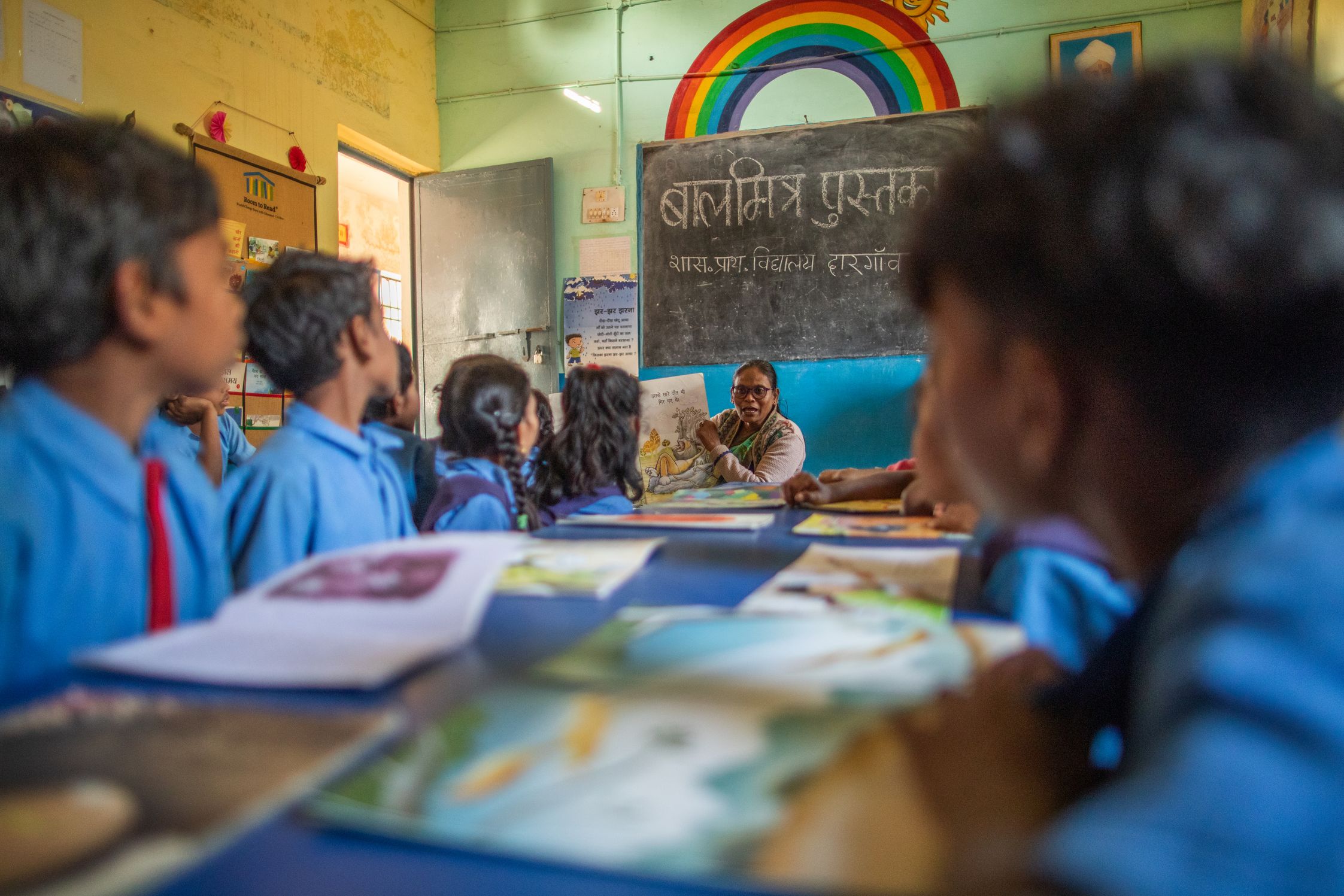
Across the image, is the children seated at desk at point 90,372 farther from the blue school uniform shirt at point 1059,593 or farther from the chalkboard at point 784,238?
the chalkboard at point 784,238

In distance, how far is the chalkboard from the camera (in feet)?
12.3

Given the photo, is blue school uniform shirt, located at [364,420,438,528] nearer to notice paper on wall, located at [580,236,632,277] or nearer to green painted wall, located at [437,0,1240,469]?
green painted wall, located at [437,0,1240,469]

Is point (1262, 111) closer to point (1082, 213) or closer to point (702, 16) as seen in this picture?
point (1082, 213)

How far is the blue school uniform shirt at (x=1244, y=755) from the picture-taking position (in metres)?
0.23

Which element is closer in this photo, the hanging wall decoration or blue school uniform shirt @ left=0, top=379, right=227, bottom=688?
blue school uniform shirt @ left=0, top=379, right=227, bottom=688

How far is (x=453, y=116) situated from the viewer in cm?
445

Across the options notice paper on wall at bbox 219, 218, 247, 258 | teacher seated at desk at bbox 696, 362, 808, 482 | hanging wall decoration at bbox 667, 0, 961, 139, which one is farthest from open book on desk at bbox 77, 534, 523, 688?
hanging wall decoration at bbox 667, 0, 961, 139

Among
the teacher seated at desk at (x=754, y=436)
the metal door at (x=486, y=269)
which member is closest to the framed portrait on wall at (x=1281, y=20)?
the teacher seated at desk at (x=754, y=436)

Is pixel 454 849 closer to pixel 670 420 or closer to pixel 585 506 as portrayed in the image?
pixel 585 506

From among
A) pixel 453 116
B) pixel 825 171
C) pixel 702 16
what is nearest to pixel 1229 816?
pixel 825 171

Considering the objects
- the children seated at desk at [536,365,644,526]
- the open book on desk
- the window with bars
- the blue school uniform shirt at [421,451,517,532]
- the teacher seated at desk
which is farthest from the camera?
the window with bars

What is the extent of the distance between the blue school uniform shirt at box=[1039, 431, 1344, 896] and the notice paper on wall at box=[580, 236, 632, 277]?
13.1ft

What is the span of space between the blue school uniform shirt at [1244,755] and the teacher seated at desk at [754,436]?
2525 mm

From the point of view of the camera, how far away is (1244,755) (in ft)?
0.78
